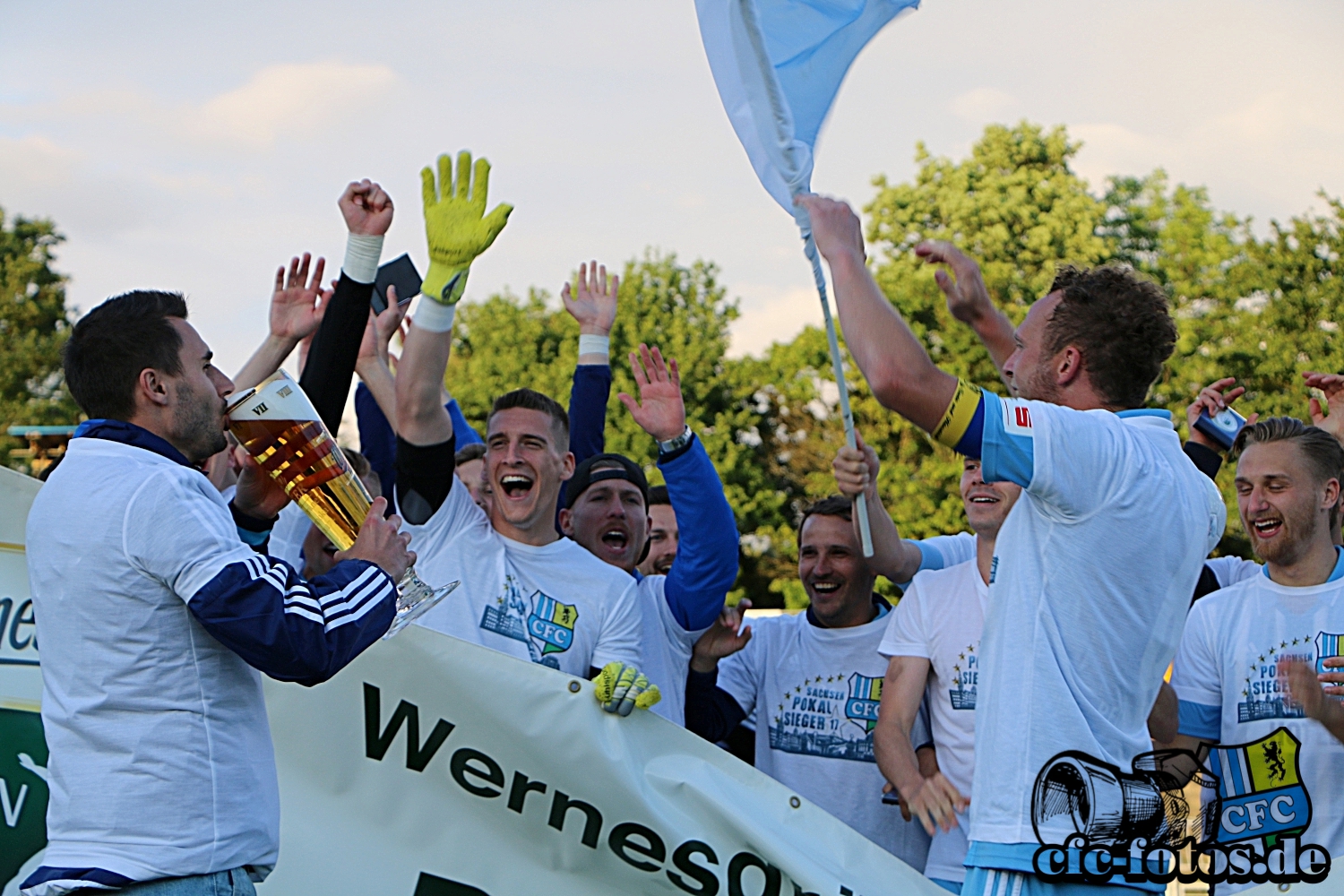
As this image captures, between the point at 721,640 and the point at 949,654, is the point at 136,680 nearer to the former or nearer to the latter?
the point at 721,640

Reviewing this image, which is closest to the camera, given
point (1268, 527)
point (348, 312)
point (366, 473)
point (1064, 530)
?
point (1064, 530)

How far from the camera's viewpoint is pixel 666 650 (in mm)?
5629

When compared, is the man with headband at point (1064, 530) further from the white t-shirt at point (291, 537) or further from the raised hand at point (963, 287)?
the white t-shirt at point (291, 537)

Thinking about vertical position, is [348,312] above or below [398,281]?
below

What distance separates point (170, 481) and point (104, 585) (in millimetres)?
272

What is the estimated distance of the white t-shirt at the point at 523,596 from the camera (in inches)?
202

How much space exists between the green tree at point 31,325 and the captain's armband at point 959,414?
32.2 m

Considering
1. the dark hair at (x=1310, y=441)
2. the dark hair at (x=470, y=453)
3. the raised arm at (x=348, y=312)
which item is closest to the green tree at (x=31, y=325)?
the dark hair at (x=470, y=453)

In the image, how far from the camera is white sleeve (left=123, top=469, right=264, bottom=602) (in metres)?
2.97

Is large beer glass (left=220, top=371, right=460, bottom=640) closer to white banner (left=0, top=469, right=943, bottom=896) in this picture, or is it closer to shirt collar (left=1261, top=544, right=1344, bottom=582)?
white banner (left=0, top=469, right=943, bottom=896)

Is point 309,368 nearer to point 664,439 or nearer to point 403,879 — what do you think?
point 664,439

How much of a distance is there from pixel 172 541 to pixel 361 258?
225cm

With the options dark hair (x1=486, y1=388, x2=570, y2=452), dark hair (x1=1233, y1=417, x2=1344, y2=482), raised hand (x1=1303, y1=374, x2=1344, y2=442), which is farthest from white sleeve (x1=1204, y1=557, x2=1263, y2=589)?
dark hair (x1=486, y1=388, x2=570, y2=452)

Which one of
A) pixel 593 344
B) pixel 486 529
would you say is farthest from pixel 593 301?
pixel 486 529
